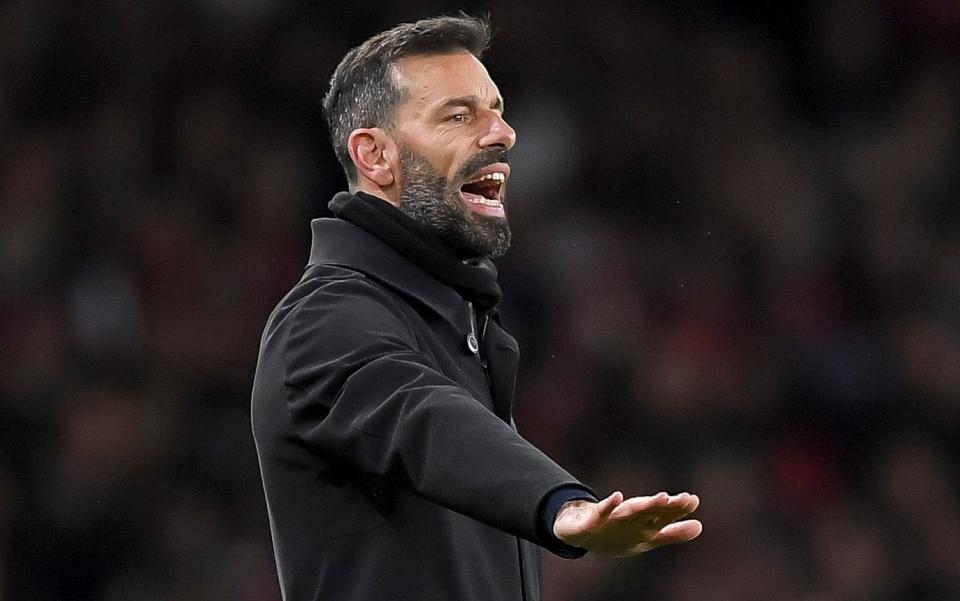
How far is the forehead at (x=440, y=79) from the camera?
2.36 m

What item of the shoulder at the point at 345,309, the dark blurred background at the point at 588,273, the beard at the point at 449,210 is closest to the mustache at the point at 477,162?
the beard at the point at 449,210

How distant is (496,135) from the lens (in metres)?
2.36

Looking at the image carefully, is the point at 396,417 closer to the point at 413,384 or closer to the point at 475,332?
the point at 413,384

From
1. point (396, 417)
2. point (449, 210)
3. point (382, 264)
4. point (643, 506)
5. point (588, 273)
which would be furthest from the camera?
point (588, 273)

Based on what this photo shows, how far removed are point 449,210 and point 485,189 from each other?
88mm

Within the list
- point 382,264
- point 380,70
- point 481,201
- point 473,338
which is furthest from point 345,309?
point 380,70

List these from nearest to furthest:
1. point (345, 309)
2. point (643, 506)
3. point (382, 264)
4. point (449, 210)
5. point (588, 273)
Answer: point (643, 506) → point (345, 309) → point (382, 264) → point (449, 210) → point (588, 273)

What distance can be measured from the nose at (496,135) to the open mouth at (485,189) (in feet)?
0.13

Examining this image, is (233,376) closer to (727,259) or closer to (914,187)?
(727,259)

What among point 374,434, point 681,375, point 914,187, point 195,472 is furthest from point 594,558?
point 374,434

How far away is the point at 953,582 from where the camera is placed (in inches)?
200

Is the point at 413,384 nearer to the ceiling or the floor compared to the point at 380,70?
nearer to the floor

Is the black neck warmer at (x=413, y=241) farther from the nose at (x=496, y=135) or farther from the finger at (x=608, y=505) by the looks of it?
the finger at (x=608, y=505)

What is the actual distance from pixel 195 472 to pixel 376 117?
118 inches
